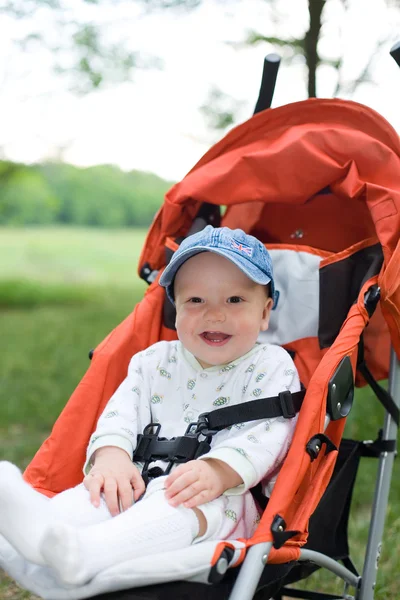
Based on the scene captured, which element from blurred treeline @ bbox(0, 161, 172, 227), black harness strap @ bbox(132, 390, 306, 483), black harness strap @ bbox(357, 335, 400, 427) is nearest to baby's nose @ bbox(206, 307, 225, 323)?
black harness strap @ bbox(132, 390, 306, 483)

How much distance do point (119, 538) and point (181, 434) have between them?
48 cm

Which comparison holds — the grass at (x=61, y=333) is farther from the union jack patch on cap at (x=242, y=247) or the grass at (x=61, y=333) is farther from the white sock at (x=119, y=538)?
the union jack patch on cap at (x=242, y=247)

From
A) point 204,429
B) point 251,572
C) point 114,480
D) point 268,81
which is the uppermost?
point 268,81

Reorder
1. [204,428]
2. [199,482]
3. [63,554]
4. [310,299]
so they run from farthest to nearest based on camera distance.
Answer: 1. [310,299]
2. [204,428]
3. [199,482]
4. [63,554]

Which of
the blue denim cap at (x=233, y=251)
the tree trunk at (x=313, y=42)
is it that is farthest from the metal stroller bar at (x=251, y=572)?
the tree trunk at (x=313, y=42)

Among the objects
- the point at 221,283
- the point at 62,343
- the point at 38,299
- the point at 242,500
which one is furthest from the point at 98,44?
the point at 38,299

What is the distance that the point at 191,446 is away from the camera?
5.74 feet

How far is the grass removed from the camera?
3250 mm

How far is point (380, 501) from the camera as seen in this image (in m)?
2.12

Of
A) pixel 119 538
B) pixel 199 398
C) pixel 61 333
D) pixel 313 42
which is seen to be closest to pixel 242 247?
pixel 199 398

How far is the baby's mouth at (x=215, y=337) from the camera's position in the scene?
1.87 meters

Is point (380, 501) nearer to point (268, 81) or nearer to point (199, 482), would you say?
point (199, 482)

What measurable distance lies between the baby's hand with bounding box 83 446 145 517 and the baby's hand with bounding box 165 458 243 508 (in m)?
0.13

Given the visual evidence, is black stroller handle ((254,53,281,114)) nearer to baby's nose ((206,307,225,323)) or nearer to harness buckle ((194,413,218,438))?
baby's nose ((206,307,225,323))
